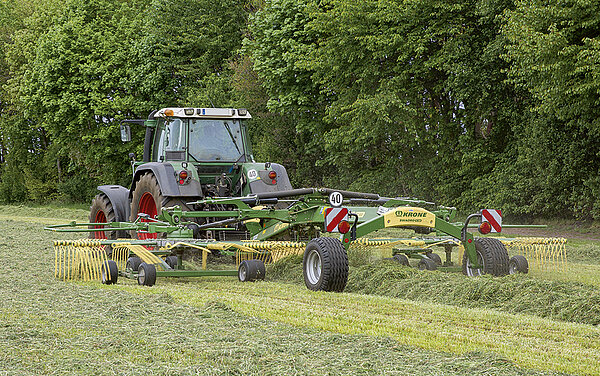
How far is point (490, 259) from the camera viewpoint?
8391 millimetres

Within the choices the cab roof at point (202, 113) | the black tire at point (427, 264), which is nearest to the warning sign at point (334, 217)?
the black tire at point (427, 264)

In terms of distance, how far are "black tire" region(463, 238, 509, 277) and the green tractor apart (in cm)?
332

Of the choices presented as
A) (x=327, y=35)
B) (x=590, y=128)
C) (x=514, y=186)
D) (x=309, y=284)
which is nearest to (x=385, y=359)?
(x=309, y=284)

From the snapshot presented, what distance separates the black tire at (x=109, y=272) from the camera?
8117mm

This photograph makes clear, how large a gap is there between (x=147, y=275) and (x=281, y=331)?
3.06 m

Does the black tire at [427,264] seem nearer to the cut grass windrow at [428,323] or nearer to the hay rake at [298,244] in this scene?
the hay rake at [298,244]

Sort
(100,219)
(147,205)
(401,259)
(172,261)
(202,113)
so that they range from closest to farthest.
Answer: (172,261) → (401,259) → (147,205) → (202,113) → (100,219)

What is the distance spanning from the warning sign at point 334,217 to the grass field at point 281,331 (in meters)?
0.72

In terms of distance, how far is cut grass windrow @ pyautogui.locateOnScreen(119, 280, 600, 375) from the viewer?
4820mm

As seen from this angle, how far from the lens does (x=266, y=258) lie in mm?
9234

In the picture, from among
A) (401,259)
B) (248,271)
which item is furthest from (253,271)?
(401,259)

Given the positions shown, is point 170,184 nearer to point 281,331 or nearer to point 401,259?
point 401,259

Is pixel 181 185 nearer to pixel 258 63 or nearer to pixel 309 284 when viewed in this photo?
pixel 309 284

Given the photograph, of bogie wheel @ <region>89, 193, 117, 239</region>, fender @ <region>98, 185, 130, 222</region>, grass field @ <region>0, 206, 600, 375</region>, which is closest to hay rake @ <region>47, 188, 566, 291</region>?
grass field @ <region>0, 206, 600, 375</region>
